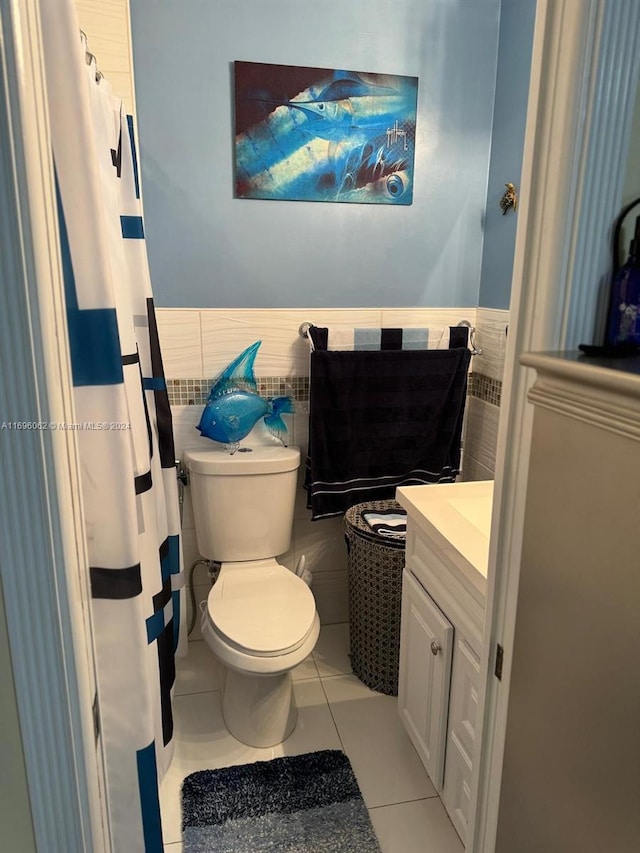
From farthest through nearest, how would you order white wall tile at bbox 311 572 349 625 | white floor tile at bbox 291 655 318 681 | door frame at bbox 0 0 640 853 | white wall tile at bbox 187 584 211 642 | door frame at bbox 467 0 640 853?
white wall tile at bbox 311 572 349 625
white wall tile at bbox 187 584 211 642
white floor tile at bbox 291 655 318 681
door frame at bbox 467 0 640 853
door frame at bbox 0 0 640 853

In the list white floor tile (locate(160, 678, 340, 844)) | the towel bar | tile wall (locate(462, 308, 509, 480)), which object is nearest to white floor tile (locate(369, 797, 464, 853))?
white floor tile (locate(160, 678, 340, 844))

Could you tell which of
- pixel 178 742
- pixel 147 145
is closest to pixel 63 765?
pixel 178 742

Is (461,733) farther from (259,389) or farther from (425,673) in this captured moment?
(259,389)

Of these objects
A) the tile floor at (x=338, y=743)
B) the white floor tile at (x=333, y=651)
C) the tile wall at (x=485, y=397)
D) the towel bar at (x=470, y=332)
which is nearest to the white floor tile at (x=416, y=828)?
the tile floor at (x=338, y=743)

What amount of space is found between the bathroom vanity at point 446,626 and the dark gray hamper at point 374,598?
237 millimetres

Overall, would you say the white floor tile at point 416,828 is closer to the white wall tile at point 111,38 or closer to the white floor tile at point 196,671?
the white floor tile at point 196,671

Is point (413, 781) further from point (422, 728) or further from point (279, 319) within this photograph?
point (279, 319)

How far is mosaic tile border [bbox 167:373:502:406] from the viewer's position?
217cm

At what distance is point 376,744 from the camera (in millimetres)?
1937

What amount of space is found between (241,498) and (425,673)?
0.81 m

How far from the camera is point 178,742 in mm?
1950

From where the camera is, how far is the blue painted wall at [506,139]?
1965mm

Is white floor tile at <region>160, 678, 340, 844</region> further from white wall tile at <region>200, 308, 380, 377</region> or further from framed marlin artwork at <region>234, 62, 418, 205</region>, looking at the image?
framed marlin artwork at <region>234, 62, 418, 205</region>

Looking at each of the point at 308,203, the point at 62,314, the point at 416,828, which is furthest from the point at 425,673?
the point at 308,203
